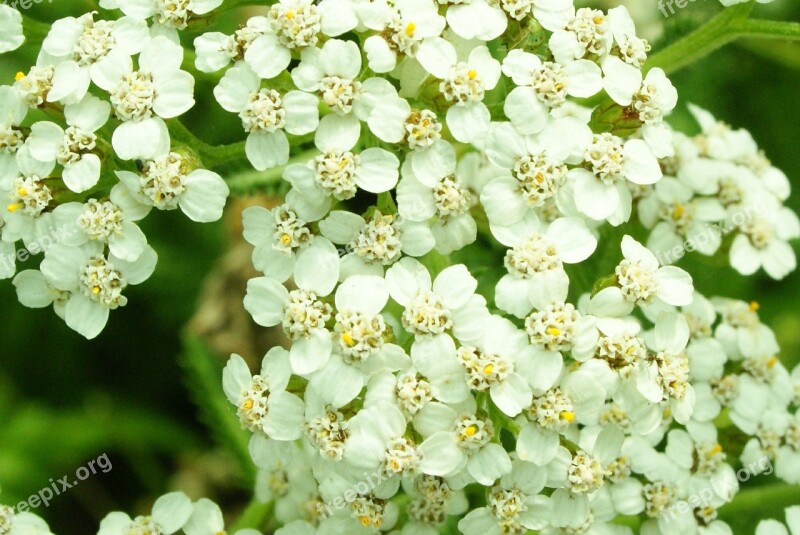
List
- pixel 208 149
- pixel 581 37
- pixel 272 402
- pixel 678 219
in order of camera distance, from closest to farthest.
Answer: pixel 272 402
pixel 581 37
pixel 208 149
pixel 678 219

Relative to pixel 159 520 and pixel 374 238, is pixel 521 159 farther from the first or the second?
pixel 159 520

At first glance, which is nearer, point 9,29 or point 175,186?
point 175,186

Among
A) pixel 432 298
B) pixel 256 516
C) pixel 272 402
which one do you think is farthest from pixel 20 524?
pixel 432 298

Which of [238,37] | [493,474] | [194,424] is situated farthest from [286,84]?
[194,424]

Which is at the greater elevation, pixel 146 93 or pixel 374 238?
pixel 146 93

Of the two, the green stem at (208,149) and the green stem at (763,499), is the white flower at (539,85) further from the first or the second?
the green stem at (763,499)

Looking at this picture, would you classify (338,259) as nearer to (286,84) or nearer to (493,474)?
(286,84)
